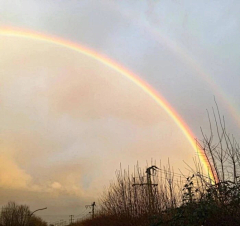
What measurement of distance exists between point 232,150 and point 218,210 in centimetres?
145

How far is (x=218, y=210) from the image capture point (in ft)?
16.3

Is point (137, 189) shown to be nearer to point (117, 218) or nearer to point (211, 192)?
point (117, 218)

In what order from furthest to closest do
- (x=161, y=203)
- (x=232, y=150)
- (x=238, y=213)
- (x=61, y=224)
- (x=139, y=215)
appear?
(x=61, y=224) < (x=139, y=215) < (x=161, y=203) < (x=232, y=150) < (x=238, y=213)

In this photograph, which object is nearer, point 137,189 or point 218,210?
point 218,210

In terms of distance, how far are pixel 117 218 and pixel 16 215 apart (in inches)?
1544

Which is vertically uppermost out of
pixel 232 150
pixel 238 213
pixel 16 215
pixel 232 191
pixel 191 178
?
pixel 16 215

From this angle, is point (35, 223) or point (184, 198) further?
point (35, 223)

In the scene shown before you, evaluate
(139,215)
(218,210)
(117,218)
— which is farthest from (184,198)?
(117,218)

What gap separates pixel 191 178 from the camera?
615 cm

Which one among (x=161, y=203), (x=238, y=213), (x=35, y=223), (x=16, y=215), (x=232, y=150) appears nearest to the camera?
(x=238, y=213)

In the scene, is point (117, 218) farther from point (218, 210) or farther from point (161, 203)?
point (218, 210)

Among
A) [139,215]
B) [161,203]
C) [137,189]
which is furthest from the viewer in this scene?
[137,189]

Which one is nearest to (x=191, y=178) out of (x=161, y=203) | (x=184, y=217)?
(x=184, y=217)

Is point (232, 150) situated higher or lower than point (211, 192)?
higher
